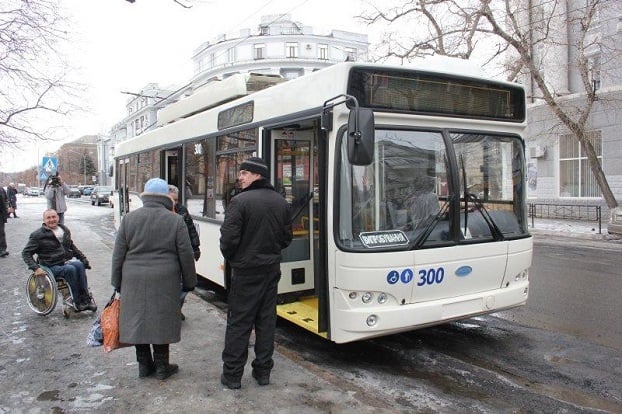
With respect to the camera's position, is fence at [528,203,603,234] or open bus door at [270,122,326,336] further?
fence at [528,203,603,234]

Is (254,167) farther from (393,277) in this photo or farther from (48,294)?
(48,294)

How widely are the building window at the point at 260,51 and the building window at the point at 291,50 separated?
2990 millimetres

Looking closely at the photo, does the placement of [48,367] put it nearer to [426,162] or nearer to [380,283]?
[380,283]

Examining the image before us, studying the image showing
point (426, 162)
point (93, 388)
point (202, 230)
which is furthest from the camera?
point (202, 230)

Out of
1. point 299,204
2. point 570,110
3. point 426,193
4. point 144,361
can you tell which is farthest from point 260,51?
point 144,361

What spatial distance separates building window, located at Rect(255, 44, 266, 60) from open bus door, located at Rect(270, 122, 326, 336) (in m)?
65.8

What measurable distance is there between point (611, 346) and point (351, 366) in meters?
2.90

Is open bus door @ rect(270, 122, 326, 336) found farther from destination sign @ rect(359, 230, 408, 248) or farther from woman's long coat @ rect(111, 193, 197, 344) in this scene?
woman's long coat @ rect(111, 193, 197, 344)

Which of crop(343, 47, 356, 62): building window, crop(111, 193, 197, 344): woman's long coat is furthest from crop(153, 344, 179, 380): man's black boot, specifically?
crop(343, 47, 356, 62): building window

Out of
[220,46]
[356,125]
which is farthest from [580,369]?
[220,46]

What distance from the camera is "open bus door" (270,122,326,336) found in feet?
20.0

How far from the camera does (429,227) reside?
488 cm

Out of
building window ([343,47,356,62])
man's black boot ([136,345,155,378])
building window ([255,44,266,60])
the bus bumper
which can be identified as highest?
building window ([255,44,266,60])

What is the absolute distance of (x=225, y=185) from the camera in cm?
698
